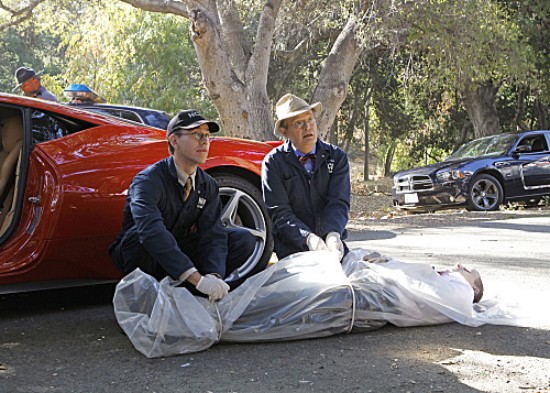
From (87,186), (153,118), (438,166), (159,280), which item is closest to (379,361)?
(159,280)

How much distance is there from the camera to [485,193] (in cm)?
1507

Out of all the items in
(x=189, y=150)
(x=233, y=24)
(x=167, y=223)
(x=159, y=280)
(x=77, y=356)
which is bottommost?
(x=77, y=356)

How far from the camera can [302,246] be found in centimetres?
513

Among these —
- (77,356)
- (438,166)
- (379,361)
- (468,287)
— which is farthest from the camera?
(438,166)

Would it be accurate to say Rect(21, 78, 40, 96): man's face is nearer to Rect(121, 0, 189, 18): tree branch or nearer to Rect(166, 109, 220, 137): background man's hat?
Rect(166, 109, 220, 137): background man's hat

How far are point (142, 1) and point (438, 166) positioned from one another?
21.0 feet

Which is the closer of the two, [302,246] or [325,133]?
[302,246]

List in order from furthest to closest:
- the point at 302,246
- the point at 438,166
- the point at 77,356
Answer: the point at 438,166 → the point at 302,246 → the point at 77,356

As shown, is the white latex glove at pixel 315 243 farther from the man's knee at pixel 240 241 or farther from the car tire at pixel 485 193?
the car tire at pixel 485 193

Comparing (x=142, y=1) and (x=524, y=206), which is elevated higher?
(x=142, y=1)

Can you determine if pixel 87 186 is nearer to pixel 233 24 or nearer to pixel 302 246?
pixel 302 246

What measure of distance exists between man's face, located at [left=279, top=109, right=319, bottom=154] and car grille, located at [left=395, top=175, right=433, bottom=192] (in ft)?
33.2

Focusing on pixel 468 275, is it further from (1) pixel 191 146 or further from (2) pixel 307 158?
(1) pixel 191 146

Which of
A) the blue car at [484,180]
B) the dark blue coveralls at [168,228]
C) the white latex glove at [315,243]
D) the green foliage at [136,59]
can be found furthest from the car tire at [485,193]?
the green foliage at [136,59]
